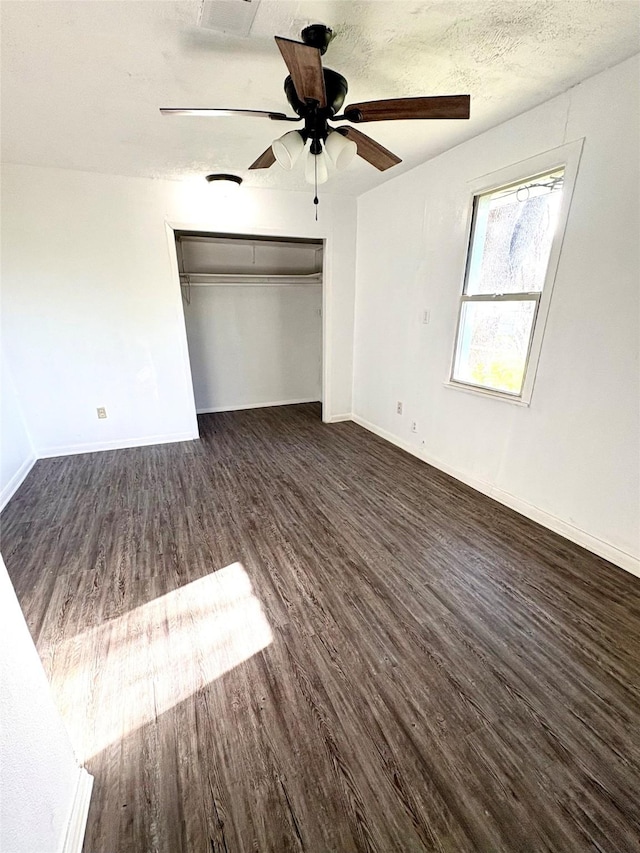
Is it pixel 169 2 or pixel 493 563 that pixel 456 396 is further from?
pixel 169 2

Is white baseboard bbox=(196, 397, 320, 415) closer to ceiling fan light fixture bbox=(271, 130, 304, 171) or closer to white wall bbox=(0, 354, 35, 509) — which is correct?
white wall bbox=(0, 354, 35, 509)

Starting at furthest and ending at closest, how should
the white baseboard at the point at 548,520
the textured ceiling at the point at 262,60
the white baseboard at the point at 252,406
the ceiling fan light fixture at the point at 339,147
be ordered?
the white baseboard at the point at 252,406 → the white baseboard at the point at 548,520 → the ceiling fan light fixture at the point at 339,147 → the textured ceiling at the point at 262,60

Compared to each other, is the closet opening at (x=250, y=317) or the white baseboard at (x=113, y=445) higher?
the closet opening at (x=250, y=317)

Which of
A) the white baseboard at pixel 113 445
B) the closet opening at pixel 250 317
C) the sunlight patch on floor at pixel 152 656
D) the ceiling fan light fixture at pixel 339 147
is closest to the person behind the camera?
the sunlight patch on floor at pixel 152 656

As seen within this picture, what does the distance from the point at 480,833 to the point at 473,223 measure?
10.8 ft

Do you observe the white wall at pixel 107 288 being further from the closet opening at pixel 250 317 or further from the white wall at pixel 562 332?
the white wall at pixel 562 332

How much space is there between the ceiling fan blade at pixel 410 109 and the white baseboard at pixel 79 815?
2647 millimetres

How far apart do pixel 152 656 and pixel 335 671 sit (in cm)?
82

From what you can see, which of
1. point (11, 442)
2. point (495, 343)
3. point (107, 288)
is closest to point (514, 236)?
point (495, 343)

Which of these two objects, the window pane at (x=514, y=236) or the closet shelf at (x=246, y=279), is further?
the closet shelf at (x=246, y=279)

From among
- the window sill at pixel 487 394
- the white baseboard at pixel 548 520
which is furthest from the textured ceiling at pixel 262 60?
the white baseboard at pixel 548 520

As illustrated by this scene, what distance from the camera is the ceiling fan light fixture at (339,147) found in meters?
1.64

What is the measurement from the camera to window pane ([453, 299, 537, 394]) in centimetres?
249

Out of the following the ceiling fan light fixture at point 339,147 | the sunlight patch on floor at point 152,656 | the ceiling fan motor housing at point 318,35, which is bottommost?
the sunlight patch on floor at point 152,656
